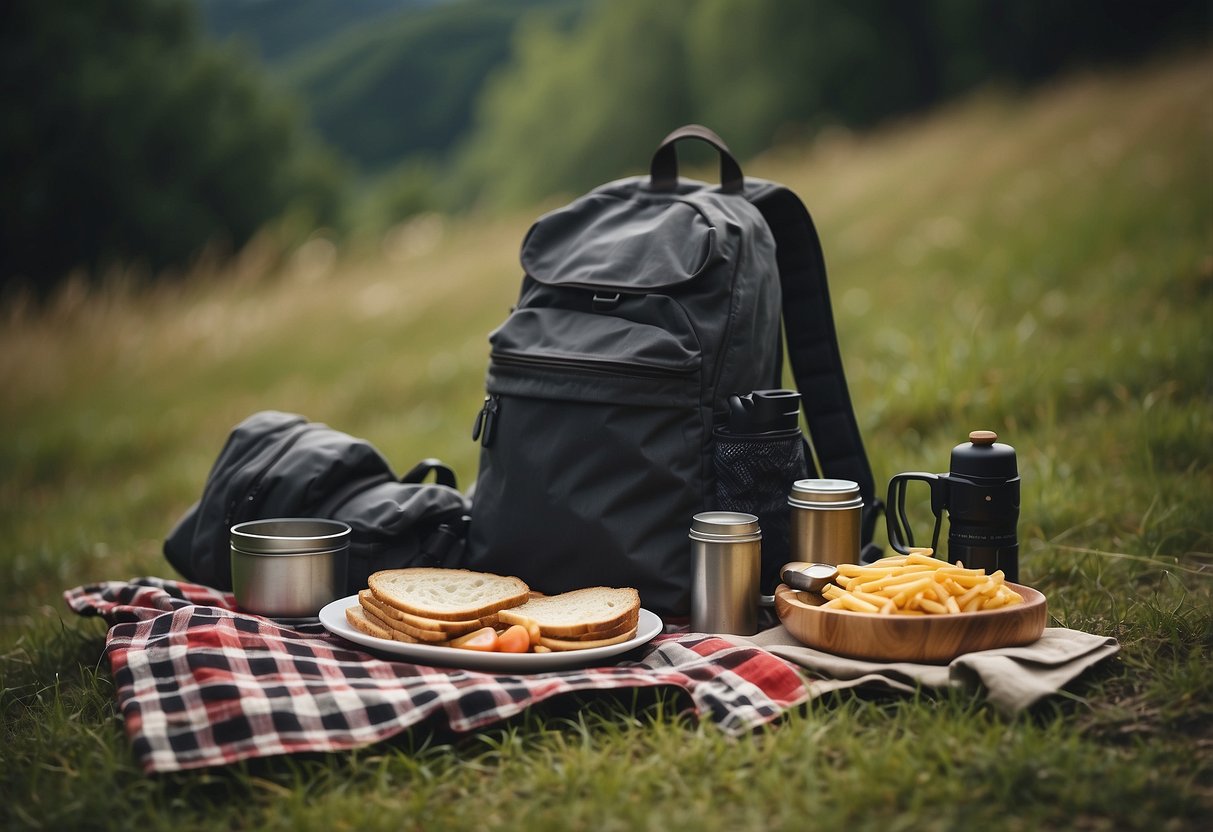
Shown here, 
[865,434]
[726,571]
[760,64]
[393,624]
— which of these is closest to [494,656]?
[393,624]

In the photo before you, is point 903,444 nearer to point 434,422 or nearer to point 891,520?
point 891,520

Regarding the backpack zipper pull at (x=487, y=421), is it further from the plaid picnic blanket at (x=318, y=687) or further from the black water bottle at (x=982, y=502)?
the black water bottle at (x=982, y=502)

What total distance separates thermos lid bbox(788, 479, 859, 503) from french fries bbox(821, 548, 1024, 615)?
265mm

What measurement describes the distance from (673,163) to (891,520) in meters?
1.34

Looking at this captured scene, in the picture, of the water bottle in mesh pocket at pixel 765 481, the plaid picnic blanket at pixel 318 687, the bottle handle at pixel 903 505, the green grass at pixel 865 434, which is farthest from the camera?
the water bottle in mesh pocket at pixel 765 481

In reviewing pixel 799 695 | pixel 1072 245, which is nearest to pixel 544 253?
pixel 799 695

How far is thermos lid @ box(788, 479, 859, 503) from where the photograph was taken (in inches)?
114

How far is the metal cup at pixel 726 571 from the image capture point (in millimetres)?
2812

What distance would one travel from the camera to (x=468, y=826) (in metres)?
2.01

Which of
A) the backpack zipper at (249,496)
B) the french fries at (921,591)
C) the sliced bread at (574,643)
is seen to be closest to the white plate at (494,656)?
the sliced bread at (574,643)

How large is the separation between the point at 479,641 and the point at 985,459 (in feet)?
4.57

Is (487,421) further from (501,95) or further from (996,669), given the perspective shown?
(501,95)

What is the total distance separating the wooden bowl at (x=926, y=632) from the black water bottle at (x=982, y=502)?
0.27 meters

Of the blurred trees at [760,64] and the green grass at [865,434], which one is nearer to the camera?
the green grass at [865,434]
